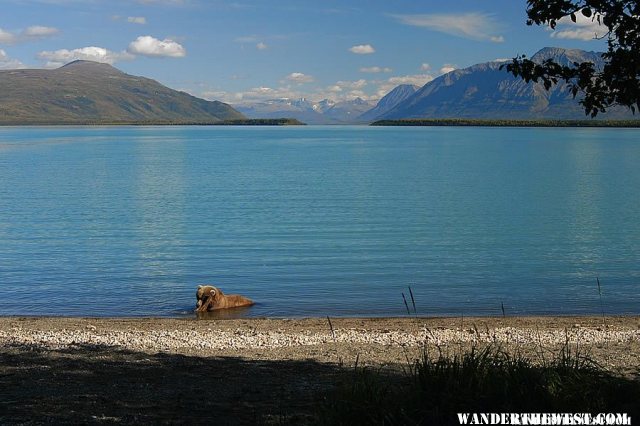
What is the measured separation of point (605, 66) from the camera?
33.4 feet

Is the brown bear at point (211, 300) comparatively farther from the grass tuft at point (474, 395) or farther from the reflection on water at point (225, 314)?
the grass tuft at point (474, 395)

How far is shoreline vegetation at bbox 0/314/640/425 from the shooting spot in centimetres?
836

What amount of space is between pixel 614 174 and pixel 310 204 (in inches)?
1667

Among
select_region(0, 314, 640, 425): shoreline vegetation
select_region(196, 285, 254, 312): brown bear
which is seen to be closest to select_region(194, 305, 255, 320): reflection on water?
select_region(196, 285, 254, 312): brown bear

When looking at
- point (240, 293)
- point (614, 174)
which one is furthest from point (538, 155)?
point (240, 293)

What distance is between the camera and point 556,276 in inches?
1109

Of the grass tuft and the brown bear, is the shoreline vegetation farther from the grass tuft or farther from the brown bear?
the brown bear

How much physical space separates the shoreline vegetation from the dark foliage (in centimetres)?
354

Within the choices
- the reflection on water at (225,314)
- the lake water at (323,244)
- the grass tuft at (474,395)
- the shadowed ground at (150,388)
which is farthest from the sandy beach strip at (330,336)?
the grass tuft at (474,395)

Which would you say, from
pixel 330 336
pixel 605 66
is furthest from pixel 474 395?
pixel 330 336

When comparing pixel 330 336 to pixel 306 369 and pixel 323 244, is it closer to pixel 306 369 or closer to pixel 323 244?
pixel 306 369

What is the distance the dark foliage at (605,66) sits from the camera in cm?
971

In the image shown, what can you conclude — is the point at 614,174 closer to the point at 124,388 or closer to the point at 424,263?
the point at 424,263

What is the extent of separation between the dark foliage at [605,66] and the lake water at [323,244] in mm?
12879
